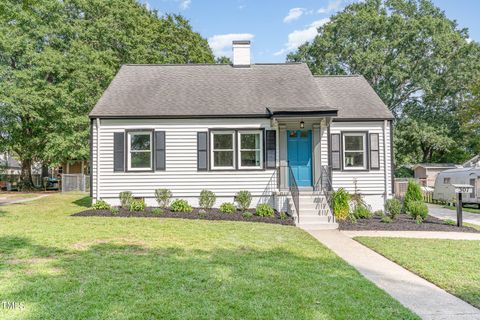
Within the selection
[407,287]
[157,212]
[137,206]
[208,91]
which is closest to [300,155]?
[208,91]

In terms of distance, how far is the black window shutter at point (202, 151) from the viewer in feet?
39.5

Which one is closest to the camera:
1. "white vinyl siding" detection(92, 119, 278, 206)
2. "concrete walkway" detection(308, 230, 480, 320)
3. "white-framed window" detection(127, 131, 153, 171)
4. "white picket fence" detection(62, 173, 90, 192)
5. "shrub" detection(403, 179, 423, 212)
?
"concrete walkway" detection(308, 230, 480, 320)

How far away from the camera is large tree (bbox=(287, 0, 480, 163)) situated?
29.1 m

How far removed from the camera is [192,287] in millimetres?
4176

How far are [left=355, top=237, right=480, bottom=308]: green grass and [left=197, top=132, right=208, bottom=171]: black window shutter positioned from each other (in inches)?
245

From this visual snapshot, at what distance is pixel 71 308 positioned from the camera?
3494 mm

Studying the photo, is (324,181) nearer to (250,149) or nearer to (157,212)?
(250,149)

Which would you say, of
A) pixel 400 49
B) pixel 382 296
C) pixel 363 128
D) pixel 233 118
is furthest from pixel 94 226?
pixel 400 49

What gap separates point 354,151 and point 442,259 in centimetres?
688

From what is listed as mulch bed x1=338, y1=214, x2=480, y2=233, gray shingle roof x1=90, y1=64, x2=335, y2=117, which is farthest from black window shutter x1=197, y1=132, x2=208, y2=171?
mulch bed x1=338, y1=214, x2=480, y2=233

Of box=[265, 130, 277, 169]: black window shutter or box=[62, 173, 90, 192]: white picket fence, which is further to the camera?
box=[62, 173, 90, 192]: white picket fence

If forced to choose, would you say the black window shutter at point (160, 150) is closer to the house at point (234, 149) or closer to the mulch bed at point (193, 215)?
the house at point (234, 149)

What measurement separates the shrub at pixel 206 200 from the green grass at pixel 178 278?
3.79m

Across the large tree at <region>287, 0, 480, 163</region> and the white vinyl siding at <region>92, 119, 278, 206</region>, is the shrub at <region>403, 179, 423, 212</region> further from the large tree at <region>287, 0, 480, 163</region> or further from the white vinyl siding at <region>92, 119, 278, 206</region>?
the large tree at <region>287, 0, 480, 163</region>
